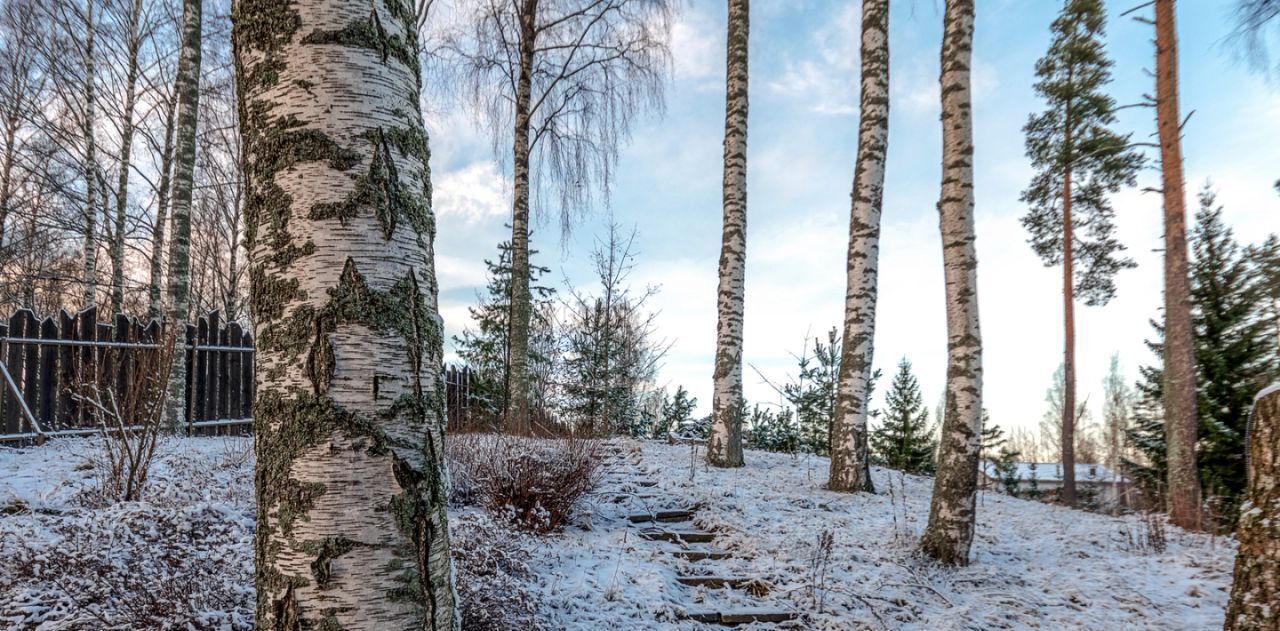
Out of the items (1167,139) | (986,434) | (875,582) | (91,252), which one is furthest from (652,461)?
(91,252)

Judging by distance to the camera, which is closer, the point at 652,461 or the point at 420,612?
the point at 420,612

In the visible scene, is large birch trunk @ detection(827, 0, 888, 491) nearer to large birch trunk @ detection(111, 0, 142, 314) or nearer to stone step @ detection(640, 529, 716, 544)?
stone step @ detection(640, 529, 716, 544)

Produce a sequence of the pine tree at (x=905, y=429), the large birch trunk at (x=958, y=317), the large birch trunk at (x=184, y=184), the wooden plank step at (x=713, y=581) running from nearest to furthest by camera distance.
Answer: the wooden plank step at (x=713, y=581) → the large birch trunk at (x=958, y=317) → the large birch trunk at (x=184, y=184) → the pine tree at (x=905, y=429)

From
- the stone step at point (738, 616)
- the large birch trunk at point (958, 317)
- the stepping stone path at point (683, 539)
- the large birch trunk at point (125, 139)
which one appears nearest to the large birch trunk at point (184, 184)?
the large birch trunk at point (125, 139)

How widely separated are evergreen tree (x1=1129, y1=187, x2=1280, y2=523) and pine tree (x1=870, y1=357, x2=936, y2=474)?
6481 mm

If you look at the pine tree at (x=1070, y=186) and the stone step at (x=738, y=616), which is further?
the pine tree at (x=1070, y=186)

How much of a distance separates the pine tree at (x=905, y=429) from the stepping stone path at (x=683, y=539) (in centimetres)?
927

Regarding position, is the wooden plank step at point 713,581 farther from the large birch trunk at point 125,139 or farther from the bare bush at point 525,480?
the large birch trunk at point 125,139

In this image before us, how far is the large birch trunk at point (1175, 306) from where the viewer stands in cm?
651

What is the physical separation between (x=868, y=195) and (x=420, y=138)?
6118 mm

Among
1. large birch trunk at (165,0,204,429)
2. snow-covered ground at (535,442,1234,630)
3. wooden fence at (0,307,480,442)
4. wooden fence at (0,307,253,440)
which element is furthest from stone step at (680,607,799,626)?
large birch trunk at (165,0,204,429)

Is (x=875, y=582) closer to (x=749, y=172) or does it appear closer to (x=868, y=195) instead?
(x=868, y=195)

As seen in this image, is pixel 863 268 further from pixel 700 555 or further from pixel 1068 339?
pixel 1068 339

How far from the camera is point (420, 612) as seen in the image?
1225 mm
